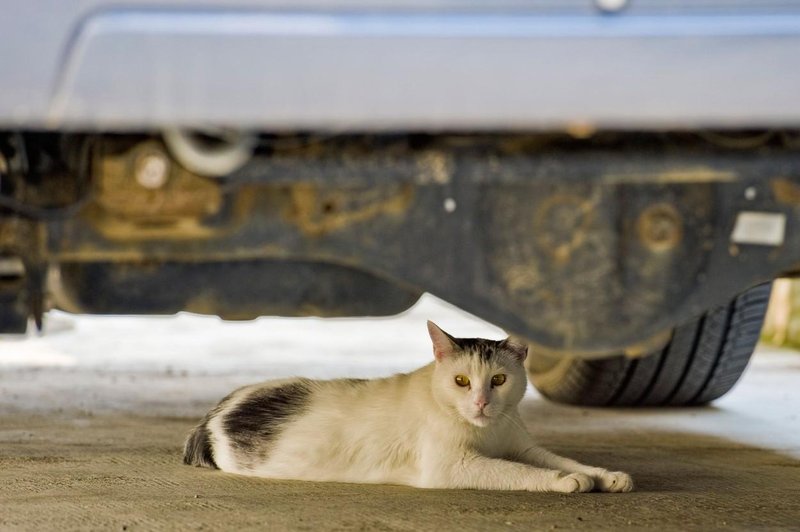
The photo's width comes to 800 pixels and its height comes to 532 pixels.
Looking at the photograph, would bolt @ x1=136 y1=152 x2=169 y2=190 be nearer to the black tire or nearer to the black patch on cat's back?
the black patch on cat's back

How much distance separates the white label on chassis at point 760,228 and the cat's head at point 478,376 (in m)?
1.01

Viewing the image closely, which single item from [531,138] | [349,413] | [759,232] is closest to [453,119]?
[531,138]

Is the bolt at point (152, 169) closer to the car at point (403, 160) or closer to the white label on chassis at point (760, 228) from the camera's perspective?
the car at point (403, 160)

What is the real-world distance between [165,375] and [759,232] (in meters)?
4.44

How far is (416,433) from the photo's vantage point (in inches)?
126

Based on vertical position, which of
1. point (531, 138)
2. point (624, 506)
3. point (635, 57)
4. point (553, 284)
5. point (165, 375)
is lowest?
point (165, 375)

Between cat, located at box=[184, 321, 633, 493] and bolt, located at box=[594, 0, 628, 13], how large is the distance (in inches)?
54.8

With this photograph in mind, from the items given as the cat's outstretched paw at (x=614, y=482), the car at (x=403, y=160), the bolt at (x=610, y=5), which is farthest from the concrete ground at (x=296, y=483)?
the bolt at (x=610, y=5)

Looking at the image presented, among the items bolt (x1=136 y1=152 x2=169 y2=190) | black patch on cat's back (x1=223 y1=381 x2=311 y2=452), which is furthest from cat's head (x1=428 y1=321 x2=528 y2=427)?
bolt (x1=136 y1=152 x2=169 y2=190)

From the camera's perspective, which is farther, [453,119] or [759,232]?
[759,232]

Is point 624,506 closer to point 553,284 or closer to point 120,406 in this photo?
point 553,284

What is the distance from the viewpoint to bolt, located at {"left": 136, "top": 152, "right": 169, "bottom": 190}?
6.86ft

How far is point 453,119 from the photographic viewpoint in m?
1.93

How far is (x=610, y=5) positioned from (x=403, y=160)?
0.44 metres
